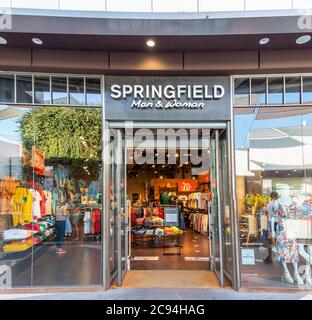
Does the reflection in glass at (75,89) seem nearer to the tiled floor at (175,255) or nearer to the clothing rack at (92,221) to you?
the clothing rack at (92,221)

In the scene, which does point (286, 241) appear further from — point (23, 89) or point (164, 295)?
point (23, 89)

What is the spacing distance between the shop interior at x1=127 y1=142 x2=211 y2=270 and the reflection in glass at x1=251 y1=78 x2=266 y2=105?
4.82ft

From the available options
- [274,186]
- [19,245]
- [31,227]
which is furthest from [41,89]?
[274,186]

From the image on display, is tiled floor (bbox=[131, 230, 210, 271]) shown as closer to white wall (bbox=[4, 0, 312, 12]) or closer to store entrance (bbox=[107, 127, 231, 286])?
store entrance (bbox=[107, 127, 231, 286])

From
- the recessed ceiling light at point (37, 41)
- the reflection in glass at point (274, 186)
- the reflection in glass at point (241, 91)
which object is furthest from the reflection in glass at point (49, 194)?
the reflection in glass at point (274, 186)

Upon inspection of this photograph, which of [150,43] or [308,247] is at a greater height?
[150,43]

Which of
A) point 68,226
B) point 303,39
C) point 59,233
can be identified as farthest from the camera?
point 68,226

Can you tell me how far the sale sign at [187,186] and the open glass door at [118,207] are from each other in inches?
373

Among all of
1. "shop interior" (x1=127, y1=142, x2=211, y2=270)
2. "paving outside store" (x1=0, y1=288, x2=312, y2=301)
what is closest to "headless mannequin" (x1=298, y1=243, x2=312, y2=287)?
"paving outside store" (x1=0, y1=288, x2=312, y2=301)

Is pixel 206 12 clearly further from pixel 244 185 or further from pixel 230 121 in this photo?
pixel 244 185

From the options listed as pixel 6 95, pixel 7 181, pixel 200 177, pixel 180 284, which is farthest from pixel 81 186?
pixel 200 177

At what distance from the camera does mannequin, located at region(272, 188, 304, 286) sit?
538 centimetres

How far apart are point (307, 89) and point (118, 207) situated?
4.21 m

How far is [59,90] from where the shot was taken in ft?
18.2
